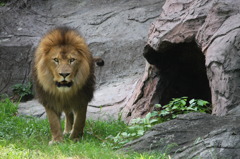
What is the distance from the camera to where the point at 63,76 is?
571cm

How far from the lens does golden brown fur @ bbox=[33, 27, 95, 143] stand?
581 centimetres

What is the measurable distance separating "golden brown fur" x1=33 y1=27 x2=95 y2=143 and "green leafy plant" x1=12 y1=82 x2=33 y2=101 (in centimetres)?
328

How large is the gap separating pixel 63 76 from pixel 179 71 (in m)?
2.33

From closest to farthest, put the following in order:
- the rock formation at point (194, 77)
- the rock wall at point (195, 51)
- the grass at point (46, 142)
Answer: the rock formation at point (194, 77), the grass at point (46, 142), the rock wall at point (195, 51)

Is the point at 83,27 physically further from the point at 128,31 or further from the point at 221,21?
the point at 221,21

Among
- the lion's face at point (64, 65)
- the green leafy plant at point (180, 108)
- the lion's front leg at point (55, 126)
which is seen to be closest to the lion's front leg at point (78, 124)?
the lion's front leg at point (55, 126)

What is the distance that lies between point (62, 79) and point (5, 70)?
4.49 meters

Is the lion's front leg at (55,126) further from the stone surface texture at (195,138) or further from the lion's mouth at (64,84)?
the stone surface texture at (195,138)

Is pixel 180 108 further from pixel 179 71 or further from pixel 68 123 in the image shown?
pixel 68 123

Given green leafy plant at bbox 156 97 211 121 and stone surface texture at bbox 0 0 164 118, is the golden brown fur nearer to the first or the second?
green leafy plant at bbox 156 97 211 121

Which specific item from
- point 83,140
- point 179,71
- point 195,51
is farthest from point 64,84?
point 179,71

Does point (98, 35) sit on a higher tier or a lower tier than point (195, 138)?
higher

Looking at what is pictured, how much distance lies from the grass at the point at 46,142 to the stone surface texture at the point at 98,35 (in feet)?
4.13

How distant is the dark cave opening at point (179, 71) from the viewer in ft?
22.4
